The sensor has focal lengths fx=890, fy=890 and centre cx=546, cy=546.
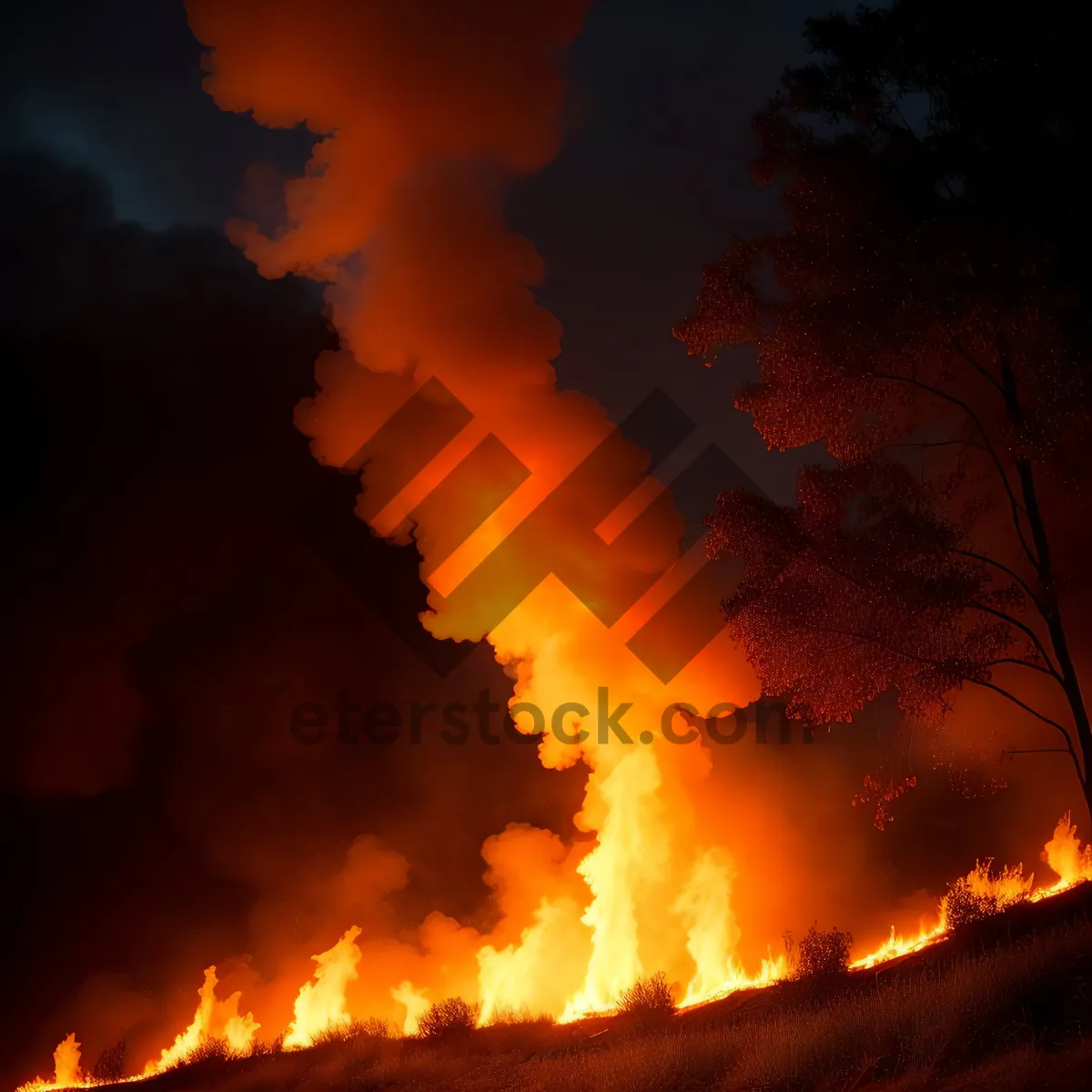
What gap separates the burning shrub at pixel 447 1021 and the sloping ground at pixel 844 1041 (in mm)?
195

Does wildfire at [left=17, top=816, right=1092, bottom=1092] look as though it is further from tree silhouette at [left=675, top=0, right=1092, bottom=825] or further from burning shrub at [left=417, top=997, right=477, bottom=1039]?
tree silhouette at [left=675, top=0, right=1092, bottom=825]

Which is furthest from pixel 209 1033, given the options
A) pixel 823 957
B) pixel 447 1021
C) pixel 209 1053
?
pixel 823 957

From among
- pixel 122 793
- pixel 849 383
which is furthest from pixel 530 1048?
pixel 122 793

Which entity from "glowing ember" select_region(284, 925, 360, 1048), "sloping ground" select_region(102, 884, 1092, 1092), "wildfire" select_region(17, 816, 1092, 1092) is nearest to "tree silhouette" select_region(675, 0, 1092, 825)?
"sloping ground" select_region(102, 884, 1092, 1092)

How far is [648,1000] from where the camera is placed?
32.2ft

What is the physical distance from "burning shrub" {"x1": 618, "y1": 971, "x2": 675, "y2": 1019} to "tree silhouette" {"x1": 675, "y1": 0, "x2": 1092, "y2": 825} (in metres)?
3.27

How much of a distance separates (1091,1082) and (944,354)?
608cm

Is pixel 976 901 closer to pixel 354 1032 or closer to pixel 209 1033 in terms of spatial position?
pixel 354 1032

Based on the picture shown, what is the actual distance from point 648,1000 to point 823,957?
6.57 ft

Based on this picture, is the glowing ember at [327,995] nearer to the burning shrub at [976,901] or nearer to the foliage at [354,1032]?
the foliage at [354,1032]

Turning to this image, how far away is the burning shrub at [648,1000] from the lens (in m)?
9.70

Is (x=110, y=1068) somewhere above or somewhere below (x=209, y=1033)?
below

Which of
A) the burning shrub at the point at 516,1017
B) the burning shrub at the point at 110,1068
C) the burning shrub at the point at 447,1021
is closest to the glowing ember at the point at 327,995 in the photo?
the burning shrub at the point at 447,1021

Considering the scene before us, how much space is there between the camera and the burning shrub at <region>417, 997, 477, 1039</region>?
10.6m
